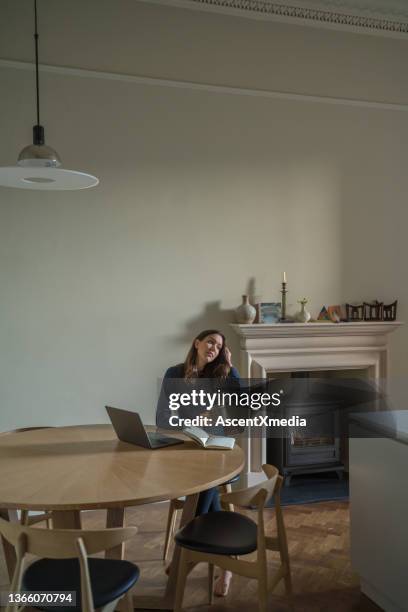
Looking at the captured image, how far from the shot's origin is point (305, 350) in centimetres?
454

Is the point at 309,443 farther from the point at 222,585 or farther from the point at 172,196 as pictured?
the point at 172,196

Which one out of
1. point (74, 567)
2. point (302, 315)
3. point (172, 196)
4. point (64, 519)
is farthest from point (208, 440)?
point (172, 196)

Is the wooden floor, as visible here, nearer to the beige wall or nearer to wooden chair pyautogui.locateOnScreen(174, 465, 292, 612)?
wooden chair pyautogui.locateOnScreen(174, 465, 292, 612)

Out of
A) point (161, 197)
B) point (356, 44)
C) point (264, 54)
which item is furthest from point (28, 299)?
point (356, 44)

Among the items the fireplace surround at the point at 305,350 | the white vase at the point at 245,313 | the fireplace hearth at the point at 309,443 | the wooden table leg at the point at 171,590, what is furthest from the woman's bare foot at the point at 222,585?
the white vase at the point at 245,313

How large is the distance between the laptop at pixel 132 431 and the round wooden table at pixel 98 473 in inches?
1.6

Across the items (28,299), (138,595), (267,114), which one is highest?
(267,114)

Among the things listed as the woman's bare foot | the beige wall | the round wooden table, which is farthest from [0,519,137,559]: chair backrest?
the beige wall

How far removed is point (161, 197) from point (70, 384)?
1470 mm

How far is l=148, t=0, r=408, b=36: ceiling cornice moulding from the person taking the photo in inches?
172

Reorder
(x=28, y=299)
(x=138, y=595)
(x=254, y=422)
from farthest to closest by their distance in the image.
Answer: (x=254, y=422)
(x=28, y=299)
(x=138, y=595)

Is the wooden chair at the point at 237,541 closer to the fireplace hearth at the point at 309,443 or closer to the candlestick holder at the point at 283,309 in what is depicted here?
the candlestick holder at the point at 283,309

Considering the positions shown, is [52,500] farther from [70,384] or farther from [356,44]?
[356,44]

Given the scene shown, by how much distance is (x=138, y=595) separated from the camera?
9.39 feet
